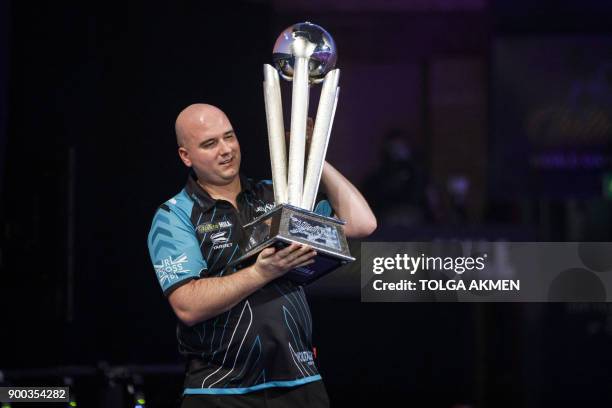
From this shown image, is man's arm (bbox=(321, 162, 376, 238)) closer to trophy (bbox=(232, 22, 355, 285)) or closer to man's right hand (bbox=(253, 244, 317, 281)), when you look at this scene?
trophy (bbox=(232, 22, 355, 285))

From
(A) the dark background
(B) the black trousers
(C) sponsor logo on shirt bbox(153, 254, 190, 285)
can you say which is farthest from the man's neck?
(A) the dark background

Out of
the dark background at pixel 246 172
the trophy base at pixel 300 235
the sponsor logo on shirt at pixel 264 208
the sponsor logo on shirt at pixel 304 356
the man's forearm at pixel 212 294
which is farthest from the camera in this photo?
the dark background at pixel 246 172

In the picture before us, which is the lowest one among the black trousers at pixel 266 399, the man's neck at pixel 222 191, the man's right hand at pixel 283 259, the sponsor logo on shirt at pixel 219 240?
the black trousers at pixel 266 399

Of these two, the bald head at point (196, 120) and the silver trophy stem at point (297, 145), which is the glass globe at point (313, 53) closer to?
the silver trophy stem at point (297, 145)

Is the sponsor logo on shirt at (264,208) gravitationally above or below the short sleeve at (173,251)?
above

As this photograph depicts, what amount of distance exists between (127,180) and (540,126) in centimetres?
224

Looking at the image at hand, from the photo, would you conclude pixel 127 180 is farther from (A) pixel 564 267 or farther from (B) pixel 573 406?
(B) pixel 573 406

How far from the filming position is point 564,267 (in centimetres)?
339

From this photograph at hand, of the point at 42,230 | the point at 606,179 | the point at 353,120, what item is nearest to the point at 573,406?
the point at 606,179

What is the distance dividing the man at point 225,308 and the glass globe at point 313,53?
25 cm

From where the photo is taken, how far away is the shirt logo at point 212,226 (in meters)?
2.70

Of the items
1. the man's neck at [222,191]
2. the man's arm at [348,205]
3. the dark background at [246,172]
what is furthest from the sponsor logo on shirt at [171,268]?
the dark background at [246,172]

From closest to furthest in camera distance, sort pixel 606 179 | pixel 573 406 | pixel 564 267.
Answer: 1. pixel 564 267
2. pixel 606 179
3. pixel 573 406

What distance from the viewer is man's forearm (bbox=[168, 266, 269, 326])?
246 cm
